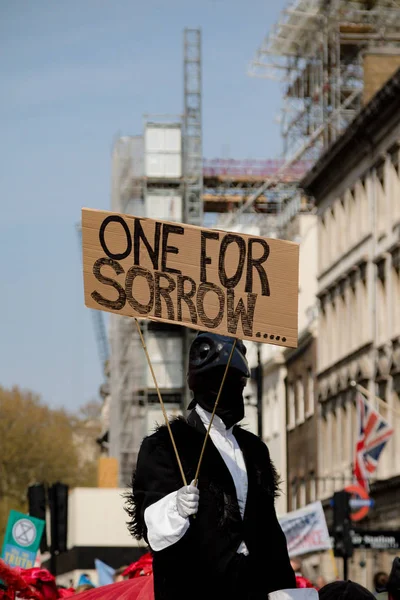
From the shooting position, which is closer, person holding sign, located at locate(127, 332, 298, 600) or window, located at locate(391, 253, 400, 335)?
person holding sign, located at locate(127, 332, 298, 600)

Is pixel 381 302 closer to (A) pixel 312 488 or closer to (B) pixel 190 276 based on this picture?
(A) pixel 312 488

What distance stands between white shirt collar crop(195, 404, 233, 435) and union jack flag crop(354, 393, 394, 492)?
3166cm

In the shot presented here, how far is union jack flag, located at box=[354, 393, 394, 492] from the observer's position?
123ft

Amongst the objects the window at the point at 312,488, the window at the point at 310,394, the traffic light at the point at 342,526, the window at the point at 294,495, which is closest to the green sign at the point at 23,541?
the traffic light at the point at 342,526

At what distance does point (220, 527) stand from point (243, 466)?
12.2 inches

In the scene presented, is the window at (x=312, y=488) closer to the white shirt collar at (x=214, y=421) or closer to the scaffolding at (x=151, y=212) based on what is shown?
the scaffolding at (x=151, y=212)

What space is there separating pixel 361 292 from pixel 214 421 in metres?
40.0

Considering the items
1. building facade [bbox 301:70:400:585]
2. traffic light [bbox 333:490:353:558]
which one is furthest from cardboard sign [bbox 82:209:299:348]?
building facade [bbox 301:70:400:585]

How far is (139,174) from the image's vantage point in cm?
6988

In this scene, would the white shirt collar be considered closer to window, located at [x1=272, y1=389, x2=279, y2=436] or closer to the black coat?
the black coat

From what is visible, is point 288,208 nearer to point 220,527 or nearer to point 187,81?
point 187,81

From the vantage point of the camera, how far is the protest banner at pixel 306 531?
2039 centimetres

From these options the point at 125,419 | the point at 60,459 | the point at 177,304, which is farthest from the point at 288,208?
the point at 177,304

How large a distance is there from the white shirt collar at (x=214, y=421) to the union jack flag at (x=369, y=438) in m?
31.7
